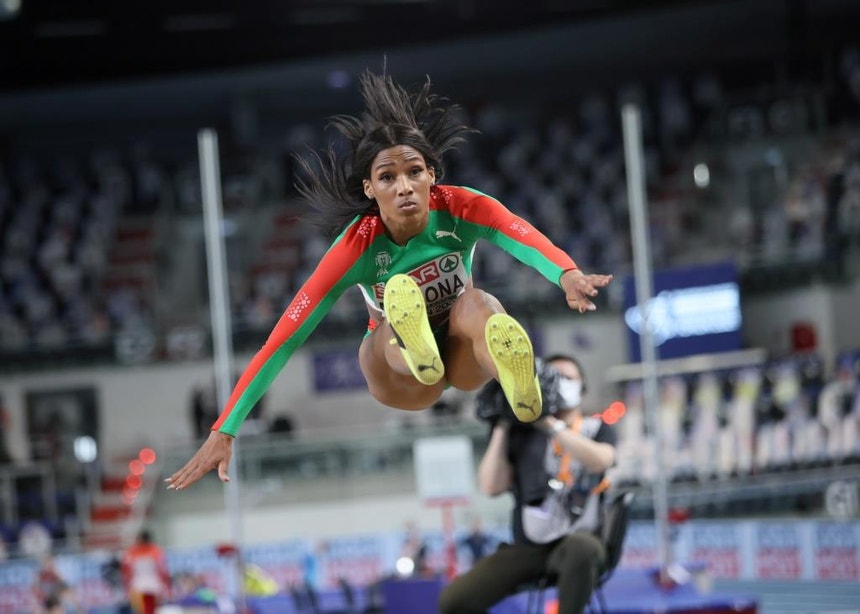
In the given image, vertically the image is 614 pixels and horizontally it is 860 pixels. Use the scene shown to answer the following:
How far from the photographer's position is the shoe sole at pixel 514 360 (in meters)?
4.73

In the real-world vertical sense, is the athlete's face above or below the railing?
above

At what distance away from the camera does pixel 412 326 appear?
4.81 meters

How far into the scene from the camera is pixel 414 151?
501 cm

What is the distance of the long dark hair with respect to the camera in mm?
5086

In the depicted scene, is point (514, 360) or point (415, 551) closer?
point (514, 360)

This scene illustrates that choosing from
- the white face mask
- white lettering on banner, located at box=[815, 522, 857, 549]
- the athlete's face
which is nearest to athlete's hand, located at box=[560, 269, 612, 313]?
the athlete's face

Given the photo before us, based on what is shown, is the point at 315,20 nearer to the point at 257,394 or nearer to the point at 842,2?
the point at 842,2

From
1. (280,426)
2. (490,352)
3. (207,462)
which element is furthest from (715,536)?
(207,462)

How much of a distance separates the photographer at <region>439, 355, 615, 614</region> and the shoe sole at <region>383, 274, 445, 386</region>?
1173 mm

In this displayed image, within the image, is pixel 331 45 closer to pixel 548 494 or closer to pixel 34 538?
pixel 34 538

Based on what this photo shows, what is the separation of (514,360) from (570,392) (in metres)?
1.51

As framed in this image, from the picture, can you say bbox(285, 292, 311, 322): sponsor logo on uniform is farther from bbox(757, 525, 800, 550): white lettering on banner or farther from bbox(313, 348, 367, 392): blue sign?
bbox(313, 348, 367, 392): blue sign

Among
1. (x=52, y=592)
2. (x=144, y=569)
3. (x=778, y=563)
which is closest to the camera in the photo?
(x=778, y=563)

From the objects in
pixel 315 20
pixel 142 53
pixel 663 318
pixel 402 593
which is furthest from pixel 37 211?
pixel 402 593
